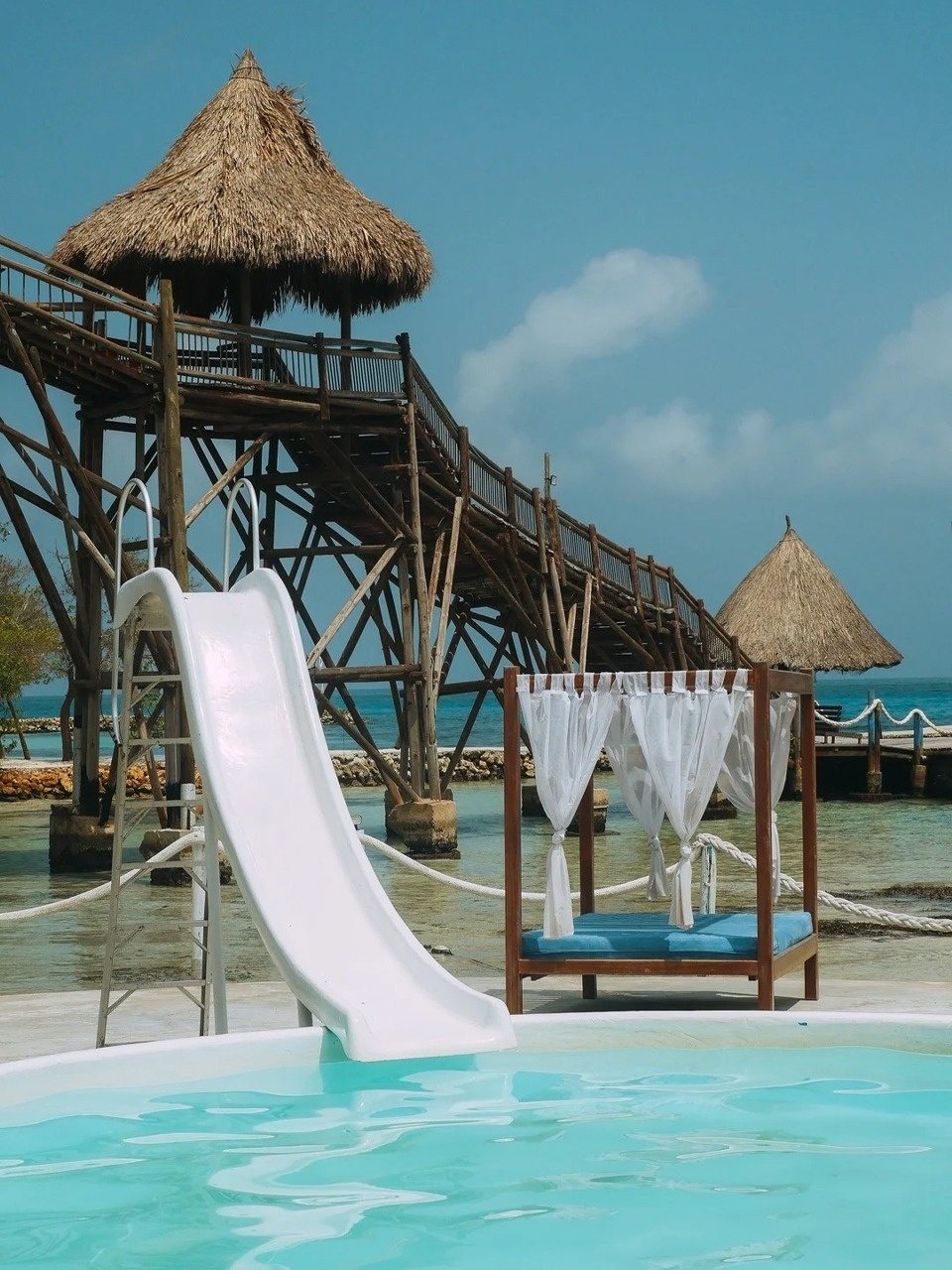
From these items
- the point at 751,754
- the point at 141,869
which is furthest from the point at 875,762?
the point at 141,869

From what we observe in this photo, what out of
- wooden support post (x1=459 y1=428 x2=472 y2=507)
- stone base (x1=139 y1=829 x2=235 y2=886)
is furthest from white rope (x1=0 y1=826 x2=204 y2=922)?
wooden support post (x1=459 y1=428 x2=472 y2=507)

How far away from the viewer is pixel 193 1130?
255 inches

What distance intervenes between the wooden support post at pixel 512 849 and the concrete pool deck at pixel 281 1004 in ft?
1.52

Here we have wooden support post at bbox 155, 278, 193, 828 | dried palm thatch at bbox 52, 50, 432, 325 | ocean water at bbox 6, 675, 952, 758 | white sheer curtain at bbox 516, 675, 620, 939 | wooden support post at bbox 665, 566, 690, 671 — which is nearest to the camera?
white sheer curtain at bbox 516, 675, 620, 939

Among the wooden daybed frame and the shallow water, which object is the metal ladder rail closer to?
the wooden daybed frame

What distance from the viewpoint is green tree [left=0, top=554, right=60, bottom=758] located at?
105 ft

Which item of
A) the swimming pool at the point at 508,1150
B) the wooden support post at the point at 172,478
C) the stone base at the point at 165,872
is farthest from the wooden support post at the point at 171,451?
the swimming pool at the point at 508,1150

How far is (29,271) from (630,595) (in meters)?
11.4

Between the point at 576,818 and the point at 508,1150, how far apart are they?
17860mm

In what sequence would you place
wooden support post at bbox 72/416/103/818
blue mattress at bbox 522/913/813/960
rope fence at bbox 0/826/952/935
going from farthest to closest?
wooden support post at bbox 72/416/103/818, rope fence at bbox 0/826/952/935, blue mattress at bbox 522/913/813/960

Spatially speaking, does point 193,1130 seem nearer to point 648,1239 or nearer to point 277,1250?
point 277,1250

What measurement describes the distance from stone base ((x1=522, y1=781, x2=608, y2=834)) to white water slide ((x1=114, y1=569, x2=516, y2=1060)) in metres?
10.7

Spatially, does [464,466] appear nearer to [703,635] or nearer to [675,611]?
[675,611]

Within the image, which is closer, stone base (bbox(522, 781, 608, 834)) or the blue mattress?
the blue mattress
